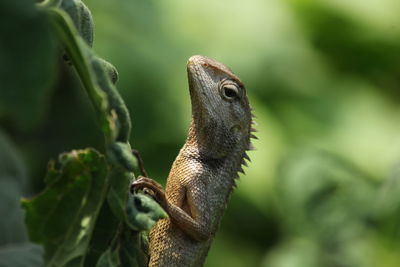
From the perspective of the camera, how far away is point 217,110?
470 cm

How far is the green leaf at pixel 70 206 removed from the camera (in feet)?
6.88

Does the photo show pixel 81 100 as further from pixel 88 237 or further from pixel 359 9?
pixel 88 237

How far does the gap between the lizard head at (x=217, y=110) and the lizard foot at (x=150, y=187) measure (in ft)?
2.55

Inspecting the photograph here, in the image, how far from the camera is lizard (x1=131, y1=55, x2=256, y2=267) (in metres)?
3.95

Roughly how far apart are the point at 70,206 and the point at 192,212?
77.3 inches

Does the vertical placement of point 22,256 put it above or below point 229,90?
above

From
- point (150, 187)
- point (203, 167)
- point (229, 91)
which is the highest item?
point (150, 187)

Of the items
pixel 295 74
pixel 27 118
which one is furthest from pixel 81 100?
pixel 27 118

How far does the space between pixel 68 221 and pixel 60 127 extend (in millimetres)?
6425

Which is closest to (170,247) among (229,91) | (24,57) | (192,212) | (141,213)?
(192,212)

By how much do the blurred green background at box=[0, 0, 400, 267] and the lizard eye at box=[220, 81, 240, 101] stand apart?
1.92m

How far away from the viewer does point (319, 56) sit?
383 inches

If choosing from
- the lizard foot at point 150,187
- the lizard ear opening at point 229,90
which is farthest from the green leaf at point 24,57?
the lizard ear opening at point 229,90

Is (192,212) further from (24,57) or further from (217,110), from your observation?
(24,57)
